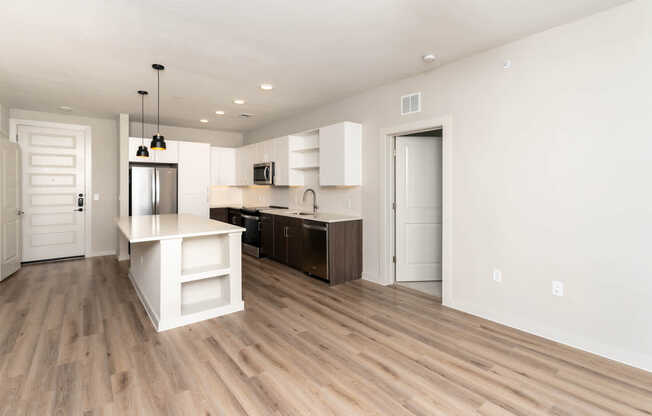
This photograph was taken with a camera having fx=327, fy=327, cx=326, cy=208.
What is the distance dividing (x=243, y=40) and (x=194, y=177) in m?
4.18

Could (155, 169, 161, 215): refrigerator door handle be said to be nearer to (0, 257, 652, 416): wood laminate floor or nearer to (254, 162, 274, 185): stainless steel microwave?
(254, 162, 274, 185): stainless steel microwave

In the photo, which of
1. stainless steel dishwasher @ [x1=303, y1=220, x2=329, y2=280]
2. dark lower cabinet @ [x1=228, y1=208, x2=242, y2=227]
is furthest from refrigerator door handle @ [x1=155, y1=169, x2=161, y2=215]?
stainless steel dishwasher @ [x1=303, y1=220, x2=329, y2=280]

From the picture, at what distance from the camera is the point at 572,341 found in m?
2.71

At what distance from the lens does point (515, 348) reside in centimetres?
266

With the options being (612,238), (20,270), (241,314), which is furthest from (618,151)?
(20,270)

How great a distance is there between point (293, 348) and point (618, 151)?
294cm

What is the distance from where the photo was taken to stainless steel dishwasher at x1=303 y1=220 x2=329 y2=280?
4.42 meters

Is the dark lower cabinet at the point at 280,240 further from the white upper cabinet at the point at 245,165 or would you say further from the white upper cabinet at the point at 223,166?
the white upper cabinet at the point at 223,166

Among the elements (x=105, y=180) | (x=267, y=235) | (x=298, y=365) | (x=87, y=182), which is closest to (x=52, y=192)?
(x=87, y=182)

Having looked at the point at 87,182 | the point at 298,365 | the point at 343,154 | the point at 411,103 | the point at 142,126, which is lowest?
the point at 298,365

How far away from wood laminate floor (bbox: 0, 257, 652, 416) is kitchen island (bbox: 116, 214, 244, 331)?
17cm

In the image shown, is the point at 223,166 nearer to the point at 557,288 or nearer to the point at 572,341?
the point at 557,288

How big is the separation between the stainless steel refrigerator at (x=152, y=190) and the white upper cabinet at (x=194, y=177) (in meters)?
0.15

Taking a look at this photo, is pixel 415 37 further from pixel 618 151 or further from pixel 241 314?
pixel 241 314
